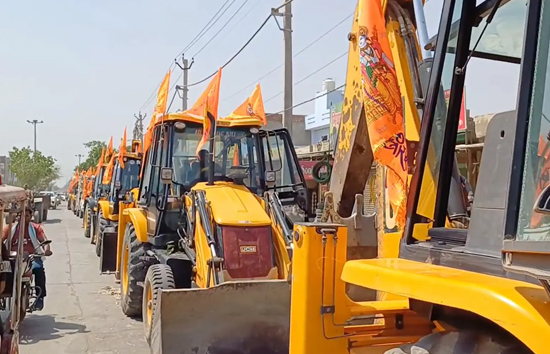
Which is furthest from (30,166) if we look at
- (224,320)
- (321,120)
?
(224,320)

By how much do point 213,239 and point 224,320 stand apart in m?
1.13

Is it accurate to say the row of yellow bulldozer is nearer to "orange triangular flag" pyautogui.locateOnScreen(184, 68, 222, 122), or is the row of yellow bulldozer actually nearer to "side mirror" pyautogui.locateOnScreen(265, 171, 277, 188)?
"orange triangular flag" pyautogui.locateOnScreen(184, 68, 222, 122)

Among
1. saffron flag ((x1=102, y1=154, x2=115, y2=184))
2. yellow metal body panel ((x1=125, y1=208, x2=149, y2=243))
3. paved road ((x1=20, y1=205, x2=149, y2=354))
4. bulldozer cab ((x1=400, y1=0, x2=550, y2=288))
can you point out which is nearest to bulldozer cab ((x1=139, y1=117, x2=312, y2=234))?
yellow metal body panel ((x1=125, y1=208, x2=149, y2=243))

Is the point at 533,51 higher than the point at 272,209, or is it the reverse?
the point at 533,51

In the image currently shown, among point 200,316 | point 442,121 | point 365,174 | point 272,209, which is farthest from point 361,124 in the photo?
point 272,209

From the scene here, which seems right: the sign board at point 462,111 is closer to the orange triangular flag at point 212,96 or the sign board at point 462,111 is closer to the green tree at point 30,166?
the orange triangular flag at point 212,96

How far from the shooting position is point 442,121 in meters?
2.66

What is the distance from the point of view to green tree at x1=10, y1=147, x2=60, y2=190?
51.4 meters

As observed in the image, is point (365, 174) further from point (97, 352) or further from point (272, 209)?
point (97, 352)

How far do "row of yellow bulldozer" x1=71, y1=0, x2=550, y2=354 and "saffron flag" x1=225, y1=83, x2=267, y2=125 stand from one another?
125cm

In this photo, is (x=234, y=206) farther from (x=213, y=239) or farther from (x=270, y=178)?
(x=270, y=178)

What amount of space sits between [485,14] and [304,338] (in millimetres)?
1729

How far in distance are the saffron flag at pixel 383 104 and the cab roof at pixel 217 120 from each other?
4.35 metres

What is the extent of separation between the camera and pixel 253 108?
816 centimetres
